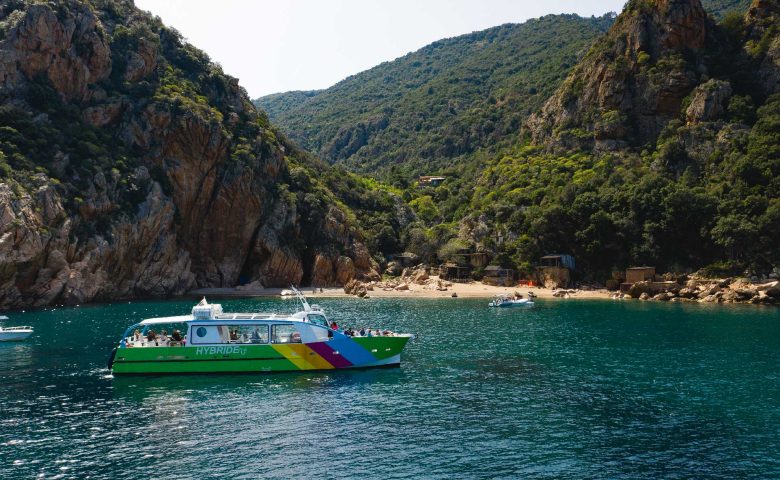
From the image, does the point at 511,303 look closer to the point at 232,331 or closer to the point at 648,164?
the point at 648,164

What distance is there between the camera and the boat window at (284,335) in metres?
42.2

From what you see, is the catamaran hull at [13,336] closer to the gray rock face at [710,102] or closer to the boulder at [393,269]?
the boulder at [393,269]

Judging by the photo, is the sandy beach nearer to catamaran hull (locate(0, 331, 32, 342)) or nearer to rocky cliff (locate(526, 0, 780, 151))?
rocky cliff (locate(526, 0, 780, 151))

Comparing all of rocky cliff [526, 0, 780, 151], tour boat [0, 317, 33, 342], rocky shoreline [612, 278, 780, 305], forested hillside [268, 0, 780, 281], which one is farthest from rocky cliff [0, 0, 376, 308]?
rocky cliff [526, 0, 780, 151]

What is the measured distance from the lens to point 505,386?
124 feet

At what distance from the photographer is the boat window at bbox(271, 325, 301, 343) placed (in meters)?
42.2

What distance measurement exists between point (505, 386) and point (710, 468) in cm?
1503

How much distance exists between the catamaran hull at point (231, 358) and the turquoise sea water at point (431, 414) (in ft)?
3.13

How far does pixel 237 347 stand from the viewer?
41.6 meters

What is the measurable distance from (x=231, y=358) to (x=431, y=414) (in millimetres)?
16224

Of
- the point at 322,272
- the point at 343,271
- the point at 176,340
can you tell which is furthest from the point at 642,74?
the point at 176,340

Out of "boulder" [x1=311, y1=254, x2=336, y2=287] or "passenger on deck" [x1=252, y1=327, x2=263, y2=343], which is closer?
"passenger on deck" [x1=252, y1=327, x2=263, y2=343]

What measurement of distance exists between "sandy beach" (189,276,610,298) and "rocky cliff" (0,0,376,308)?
517 cm

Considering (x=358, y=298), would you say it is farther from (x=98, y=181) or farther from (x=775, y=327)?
(x=775, y=327)
